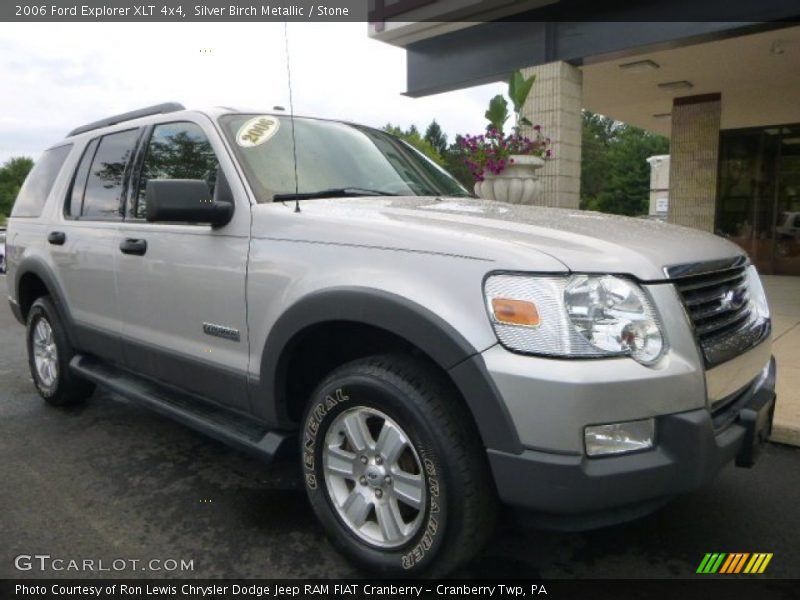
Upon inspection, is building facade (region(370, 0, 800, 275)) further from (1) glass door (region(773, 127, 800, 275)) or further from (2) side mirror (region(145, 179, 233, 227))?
(2) side mirror (region(145, 179, 233, 227))

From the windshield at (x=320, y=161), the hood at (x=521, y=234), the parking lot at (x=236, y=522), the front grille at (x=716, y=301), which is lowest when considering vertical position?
the parking lot at (x=236, y=522)

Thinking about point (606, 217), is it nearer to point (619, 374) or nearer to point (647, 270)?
point (647, 270)

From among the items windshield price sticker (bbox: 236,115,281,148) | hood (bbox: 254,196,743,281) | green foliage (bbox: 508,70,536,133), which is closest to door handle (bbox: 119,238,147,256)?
windshield price sticker (bbox: 236,115,281,148)

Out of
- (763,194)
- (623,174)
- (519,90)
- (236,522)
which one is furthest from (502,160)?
(623,174)

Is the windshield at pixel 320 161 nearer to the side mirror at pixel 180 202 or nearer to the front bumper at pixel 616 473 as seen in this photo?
the side mirror at pixel 180 202

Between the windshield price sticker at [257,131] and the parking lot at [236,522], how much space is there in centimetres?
168

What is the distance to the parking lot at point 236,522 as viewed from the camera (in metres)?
2.49

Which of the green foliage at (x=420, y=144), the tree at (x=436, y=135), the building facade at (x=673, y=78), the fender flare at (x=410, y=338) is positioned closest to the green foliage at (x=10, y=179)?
the green foliage at (x=420, y=144)

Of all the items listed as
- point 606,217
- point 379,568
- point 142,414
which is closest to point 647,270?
point 606,217

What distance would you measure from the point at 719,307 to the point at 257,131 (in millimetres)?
2178

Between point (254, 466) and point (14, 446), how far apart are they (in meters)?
1.51

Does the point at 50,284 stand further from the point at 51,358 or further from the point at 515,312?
the point at 515,312

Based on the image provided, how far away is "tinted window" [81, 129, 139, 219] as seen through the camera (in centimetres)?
376

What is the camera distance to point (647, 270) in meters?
2.00
